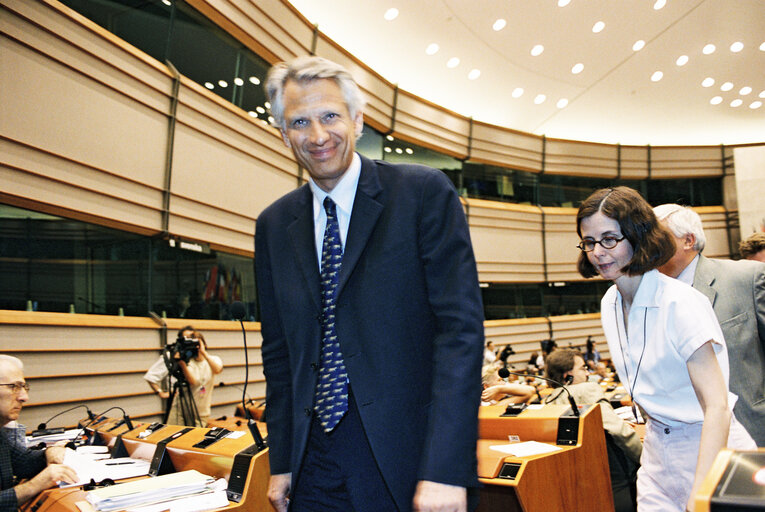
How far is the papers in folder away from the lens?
1.93 meters

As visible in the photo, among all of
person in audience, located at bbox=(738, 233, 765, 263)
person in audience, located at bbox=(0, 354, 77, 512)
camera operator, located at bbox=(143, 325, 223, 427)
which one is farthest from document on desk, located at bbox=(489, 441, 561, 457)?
camera operator, located at bbox=(143, 325, 223, 427)

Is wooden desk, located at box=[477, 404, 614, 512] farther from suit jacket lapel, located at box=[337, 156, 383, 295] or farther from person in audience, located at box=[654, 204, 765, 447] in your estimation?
suit jacket lapel, located at box=[337, 156, 383, 295]

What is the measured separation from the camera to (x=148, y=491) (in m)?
2.00

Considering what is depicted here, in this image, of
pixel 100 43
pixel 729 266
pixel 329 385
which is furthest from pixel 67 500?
pixel 100 43

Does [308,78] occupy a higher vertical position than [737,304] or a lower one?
higher

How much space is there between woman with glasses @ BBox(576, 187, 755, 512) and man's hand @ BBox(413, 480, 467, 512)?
866 mm

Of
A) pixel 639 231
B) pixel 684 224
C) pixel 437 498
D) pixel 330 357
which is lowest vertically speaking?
pixel 437 498


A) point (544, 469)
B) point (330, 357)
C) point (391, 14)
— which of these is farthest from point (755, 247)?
point (391, 14)

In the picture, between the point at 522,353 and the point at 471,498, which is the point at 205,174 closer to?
the point at 471,498

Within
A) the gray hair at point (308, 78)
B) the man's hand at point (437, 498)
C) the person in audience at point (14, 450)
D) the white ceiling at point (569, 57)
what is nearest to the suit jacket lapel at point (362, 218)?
the gray hair at point (308, 78)

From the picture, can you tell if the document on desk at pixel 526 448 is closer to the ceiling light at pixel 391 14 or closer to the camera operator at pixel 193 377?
the camera operator at pixel 193 377

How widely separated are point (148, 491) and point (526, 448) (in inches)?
62.9

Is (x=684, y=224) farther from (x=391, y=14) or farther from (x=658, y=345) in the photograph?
(x=391, y=14)

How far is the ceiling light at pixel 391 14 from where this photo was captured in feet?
30.6
